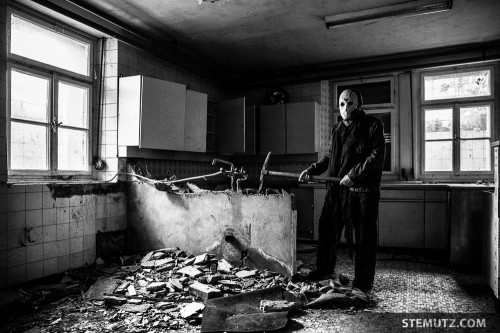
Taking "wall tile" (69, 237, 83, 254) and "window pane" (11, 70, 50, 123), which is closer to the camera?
"window pane" (11, 70, 50, 123)

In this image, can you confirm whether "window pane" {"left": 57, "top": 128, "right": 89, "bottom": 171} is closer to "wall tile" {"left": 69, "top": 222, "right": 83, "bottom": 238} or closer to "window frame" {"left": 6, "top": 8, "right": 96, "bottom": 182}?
"window frame" {"left": 6, "top": 8, "right": 96, "bottom": 182}

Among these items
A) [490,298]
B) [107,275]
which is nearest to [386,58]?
[490,298]

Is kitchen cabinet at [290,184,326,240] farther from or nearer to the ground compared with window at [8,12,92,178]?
nearer to the ground

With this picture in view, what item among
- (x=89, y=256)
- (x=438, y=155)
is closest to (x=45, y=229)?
(x=89, y=256)

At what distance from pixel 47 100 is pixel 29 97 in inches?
7.9

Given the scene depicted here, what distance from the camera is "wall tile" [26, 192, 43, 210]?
3.20 metres

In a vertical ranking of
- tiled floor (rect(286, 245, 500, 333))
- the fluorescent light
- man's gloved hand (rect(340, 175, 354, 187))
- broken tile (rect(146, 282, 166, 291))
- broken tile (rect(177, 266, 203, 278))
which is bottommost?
tiled floor (rect(286, 245, 500, 333))

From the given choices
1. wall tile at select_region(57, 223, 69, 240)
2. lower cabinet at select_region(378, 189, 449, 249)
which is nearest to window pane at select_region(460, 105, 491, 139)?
lower cabinet at select_region(378, 189, 449, 249)

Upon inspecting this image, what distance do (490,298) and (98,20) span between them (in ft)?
15.9

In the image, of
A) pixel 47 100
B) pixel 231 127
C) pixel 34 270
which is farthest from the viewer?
pixel 231 127

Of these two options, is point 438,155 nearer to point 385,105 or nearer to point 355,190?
point 385,105

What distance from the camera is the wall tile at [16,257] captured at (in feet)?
9.99

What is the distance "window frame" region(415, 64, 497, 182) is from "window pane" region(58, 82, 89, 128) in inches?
189

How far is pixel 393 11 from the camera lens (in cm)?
390
